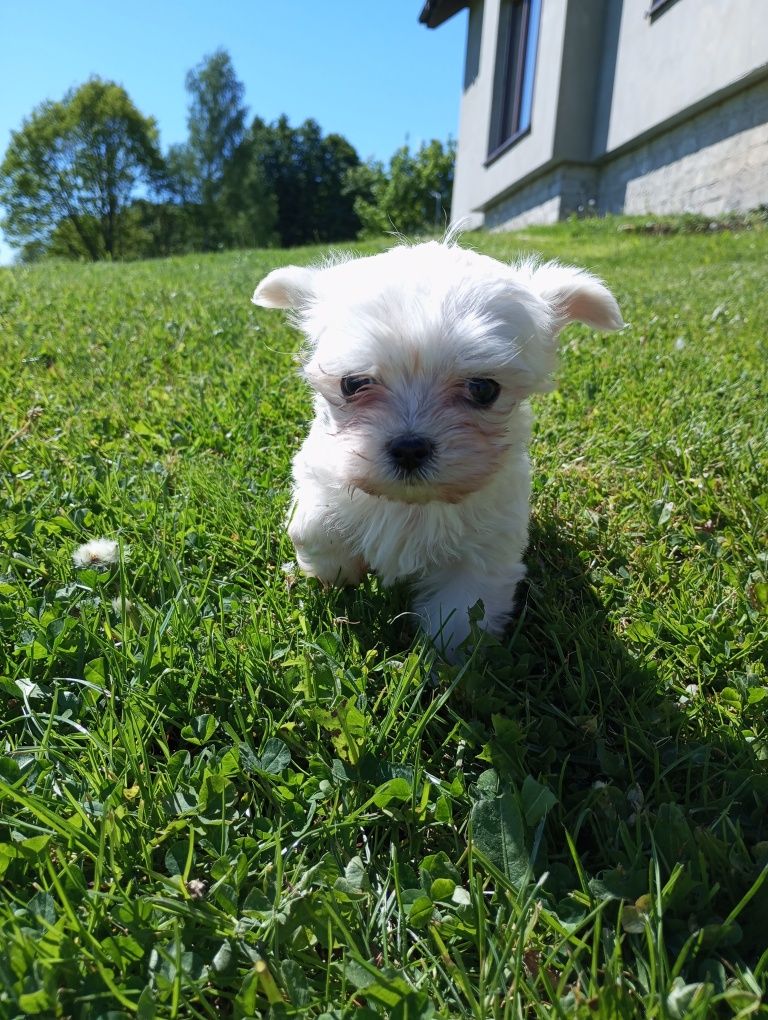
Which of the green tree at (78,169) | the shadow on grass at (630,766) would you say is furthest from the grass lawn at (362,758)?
the green tree at (78,169)

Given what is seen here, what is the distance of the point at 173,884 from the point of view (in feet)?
4.10

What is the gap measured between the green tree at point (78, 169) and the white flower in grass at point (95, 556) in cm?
4844

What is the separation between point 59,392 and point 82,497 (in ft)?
4.29

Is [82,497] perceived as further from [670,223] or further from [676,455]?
Result: [670,223]

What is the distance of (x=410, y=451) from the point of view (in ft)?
6.16

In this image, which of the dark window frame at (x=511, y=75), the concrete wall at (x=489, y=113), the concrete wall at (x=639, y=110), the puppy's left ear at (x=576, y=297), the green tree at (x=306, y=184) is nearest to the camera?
the puppy's left ear at (x=576, y=297)

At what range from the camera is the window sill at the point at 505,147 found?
17541 mm

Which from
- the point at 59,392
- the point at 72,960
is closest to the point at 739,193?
the point at 59,392

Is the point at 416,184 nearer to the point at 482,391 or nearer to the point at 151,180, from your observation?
the point at 151,180

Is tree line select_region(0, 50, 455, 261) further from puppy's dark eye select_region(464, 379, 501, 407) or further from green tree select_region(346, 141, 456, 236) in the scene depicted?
puppy's dark eye select_region(464, 379, 501, 407)

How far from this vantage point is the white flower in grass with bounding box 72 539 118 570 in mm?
2279

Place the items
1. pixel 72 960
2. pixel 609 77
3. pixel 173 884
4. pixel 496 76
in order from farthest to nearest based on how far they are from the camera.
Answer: pixel 496 76, pixel 609 77, pixel 173 884, pixel 72 960

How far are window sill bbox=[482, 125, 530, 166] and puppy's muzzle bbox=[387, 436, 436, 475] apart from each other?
18.3 meters

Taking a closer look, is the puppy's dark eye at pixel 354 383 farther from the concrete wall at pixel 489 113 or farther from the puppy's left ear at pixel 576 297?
the concrete wall at pixel 489 113
